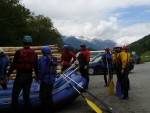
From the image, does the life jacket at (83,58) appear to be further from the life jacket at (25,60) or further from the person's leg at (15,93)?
the person's leg at (15,93)

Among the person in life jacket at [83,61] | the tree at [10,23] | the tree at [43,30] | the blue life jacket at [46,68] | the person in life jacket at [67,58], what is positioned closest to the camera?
the blue life jacket at [46,68]

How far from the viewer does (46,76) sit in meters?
9.85

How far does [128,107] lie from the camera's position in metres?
11.3

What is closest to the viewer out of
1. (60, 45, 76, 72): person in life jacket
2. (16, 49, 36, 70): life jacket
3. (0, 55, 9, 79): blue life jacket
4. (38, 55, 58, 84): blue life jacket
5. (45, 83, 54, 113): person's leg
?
(16, 49, 36, 70): life jacket

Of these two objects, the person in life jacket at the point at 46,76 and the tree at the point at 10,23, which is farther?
the tree at the point at 10,23

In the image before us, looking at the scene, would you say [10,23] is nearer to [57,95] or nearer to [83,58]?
[83,58]

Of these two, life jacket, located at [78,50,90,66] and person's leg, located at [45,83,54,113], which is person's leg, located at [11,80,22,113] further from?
life jacket, located at [78,50,90,66]

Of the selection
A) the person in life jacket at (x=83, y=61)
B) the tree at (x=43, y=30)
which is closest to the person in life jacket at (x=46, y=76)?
the person in life jacket at (x=83, y=61)

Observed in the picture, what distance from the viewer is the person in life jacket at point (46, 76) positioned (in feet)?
32.2

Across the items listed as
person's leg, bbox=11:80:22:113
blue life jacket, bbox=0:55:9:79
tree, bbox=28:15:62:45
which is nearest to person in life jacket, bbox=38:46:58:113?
person's leg, bbox=11:80:22:113

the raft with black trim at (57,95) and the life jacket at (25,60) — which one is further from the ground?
the life jacket at (25,60)

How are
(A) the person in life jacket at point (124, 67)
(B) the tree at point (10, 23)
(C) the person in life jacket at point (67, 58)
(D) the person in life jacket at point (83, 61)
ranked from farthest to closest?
(B) the tree at point (10, 23) → (D) the person in life jacket at point (83, 61) → (C) the person in life jacket at point (67, 58) → (A) the person in life jacket at point (124, 67)

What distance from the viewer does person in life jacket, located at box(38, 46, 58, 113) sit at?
9.80m

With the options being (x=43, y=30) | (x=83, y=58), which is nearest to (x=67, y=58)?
(x=83, y=58)
